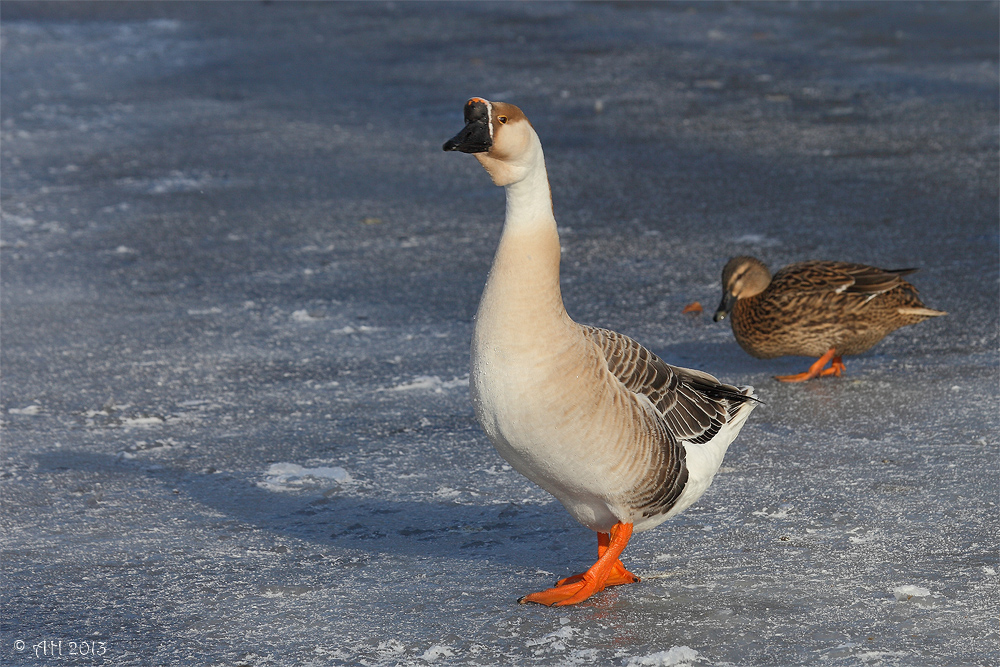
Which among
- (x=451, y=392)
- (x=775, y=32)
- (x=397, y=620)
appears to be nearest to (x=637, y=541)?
(x=397, y=620)

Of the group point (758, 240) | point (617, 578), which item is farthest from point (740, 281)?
point (617, 578)

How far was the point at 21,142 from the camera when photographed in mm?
10516

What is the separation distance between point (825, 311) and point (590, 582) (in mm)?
2460

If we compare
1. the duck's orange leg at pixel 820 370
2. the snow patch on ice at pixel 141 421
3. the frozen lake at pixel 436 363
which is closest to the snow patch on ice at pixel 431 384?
the frozen lake at pixel 436 363

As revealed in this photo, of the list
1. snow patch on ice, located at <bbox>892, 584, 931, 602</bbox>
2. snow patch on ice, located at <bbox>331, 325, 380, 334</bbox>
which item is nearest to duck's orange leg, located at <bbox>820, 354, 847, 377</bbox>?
snow patch on ice, located at <bbox>892, 584, 931, 602</bbox>

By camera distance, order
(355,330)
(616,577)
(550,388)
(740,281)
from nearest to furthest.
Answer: (550,388) → (616,577) → (740,281) → (355,330)

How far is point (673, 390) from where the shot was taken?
372 cm

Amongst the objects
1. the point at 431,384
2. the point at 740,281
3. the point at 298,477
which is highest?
the point at 740,281

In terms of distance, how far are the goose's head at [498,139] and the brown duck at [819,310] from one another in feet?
A: 8.06

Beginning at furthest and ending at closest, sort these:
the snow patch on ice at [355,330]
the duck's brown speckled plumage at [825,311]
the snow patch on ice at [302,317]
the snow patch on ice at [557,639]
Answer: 1. the snow patch on ice at [302,317]
2. the snow patch on ice at [355,330]
3. the duck's brown speckled plumage at [825,311]
4. the snow patch on ice at [557,639]

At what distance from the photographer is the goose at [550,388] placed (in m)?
3.26

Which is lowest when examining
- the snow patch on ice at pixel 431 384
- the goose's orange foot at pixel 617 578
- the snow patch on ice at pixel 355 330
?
the goose's orange foot at pixel 617 578

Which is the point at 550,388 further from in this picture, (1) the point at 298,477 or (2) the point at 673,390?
(1) the point at 298,477

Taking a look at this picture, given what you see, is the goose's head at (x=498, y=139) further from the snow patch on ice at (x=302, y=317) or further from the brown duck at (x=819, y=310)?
the snow patch on ice at (x=302, y=317)
